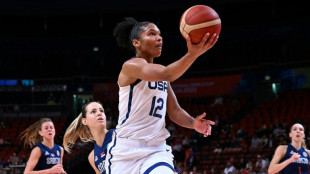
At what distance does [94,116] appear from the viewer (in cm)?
482

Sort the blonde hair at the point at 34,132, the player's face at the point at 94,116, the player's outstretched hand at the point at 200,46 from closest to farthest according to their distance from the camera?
the player's outstretched hand at the point at 200,46
the player's face at the point at 94,116
the blonde hair at the point at 34,132

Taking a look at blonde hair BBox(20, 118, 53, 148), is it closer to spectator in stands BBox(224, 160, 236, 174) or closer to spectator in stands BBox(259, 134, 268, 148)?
spectator in stands BBox(224, 160, 236, 174)

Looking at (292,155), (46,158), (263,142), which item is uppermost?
(46,158)

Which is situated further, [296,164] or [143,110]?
[296,164]

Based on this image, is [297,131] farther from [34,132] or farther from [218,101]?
[218,101]

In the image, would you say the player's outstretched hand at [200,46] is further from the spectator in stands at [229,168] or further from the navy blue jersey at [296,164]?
the spectator in stands at [229,168]

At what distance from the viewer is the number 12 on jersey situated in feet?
11.3

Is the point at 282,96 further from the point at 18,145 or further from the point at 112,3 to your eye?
the point at 18,145

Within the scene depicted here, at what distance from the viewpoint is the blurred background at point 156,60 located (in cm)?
1930

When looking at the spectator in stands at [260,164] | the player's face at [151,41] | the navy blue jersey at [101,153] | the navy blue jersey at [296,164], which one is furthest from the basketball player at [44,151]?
the spectator in stands at [260,164]

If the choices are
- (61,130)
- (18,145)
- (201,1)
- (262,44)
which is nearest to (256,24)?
(262,44)

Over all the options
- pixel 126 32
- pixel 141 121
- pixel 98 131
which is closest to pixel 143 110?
pixel 141 121

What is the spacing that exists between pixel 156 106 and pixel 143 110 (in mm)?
105

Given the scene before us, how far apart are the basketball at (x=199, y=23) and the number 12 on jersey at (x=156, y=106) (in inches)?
24.0
